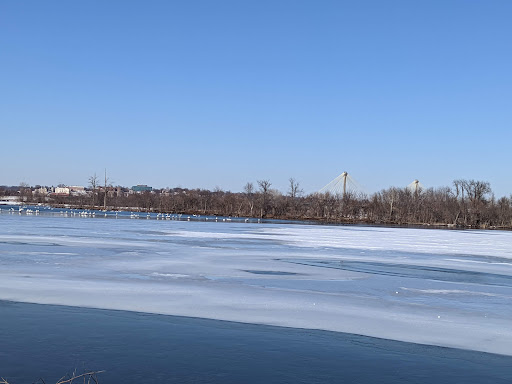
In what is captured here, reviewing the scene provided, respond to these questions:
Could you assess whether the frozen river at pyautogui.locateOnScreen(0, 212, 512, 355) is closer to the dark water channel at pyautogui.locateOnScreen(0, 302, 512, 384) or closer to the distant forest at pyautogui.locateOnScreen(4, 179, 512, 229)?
the dark water channel at pyautogui.locateOnScreen(0, 302, 512, 384)

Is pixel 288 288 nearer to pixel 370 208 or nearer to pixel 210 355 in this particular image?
pixel 210 355

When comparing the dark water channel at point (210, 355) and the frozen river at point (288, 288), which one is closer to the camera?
the dark water channel at point (210, 355)

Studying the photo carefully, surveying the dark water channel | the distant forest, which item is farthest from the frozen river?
the distant forest

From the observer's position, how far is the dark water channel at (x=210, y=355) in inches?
212

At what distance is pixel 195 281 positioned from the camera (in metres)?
11.0

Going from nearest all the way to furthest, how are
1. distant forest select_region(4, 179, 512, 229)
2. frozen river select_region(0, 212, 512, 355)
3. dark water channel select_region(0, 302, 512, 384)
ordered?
dark water channel select_region(0, 302, 512, 384) < frozen river select_region(0, 212, 512, 355) < distant forest select_region(4, 179, 512, 229)

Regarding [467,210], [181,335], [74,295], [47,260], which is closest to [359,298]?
[181,335]

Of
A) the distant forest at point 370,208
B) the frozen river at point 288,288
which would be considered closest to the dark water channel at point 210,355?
the frozen river at point 288,288

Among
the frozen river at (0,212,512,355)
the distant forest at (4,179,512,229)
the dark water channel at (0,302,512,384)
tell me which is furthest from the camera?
the distant forest at (4,179,512,229)

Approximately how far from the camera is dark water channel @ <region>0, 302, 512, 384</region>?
538 centimetres

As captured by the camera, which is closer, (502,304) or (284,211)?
(502,304)

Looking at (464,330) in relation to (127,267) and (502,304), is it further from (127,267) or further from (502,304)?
(127,267)

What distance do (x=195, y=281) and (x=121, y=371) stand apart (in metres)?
5.61

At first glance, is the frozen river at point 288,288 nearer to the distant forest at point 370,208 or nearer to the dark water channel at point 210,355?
the dark water channel at point 210,355
